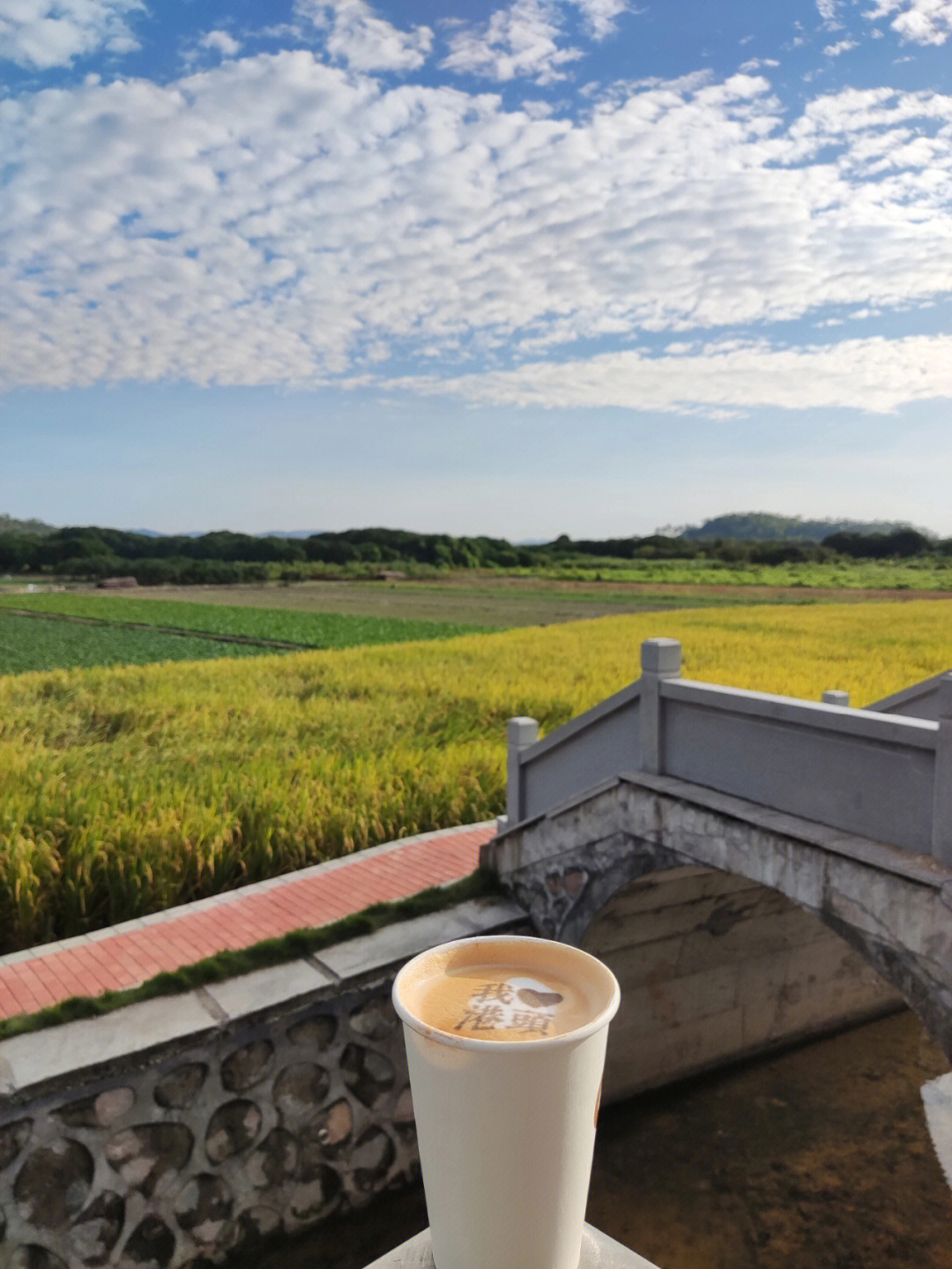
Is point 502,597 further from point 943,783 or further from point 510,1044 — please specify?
point 510,1044

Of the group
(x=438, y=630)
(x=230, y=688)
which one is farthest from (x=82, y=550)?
(x=230, y=688)

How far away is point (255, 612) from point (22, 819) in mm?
33524

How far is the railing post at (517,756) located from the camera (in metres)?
7.90

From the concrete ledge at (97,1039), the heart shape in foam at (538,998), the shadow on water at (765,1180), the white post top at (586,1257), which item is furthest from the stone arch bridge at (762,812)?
the concrete ledge at (97,1039)

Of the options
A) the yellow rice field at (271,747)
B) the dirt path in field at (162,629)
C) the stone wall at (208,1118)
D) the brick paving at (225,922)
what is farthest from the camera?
the dirt path in field at (162,629)

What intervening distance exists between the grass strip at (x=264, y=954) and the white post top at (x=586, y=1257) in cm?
362

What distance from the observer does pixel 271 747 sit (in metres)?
11.2

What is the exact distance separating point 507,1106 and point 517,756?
567 centimetres

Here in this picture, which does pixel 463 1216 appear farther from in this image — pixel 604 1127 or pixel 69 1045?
pixel 604 1127

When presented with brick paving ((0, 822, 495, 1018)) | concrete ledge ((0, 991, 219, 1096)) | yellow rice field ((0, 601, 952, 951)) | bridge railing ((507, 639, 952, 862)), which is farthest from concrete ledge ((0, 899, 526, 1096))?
yellow rice field ((0, 601, 952, 951))

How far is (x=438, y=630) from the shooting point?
106 ft

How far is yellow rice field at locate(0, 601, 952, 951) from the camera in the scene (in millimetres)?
7668

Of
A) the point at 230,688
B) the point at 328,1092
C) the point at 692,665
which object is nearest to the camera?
the point at 328,1092

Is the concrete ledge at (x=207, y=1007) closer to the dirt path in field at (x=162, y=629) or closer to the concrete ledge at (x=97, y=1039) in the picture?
the concrete ledge at (x=97, y=1039)
